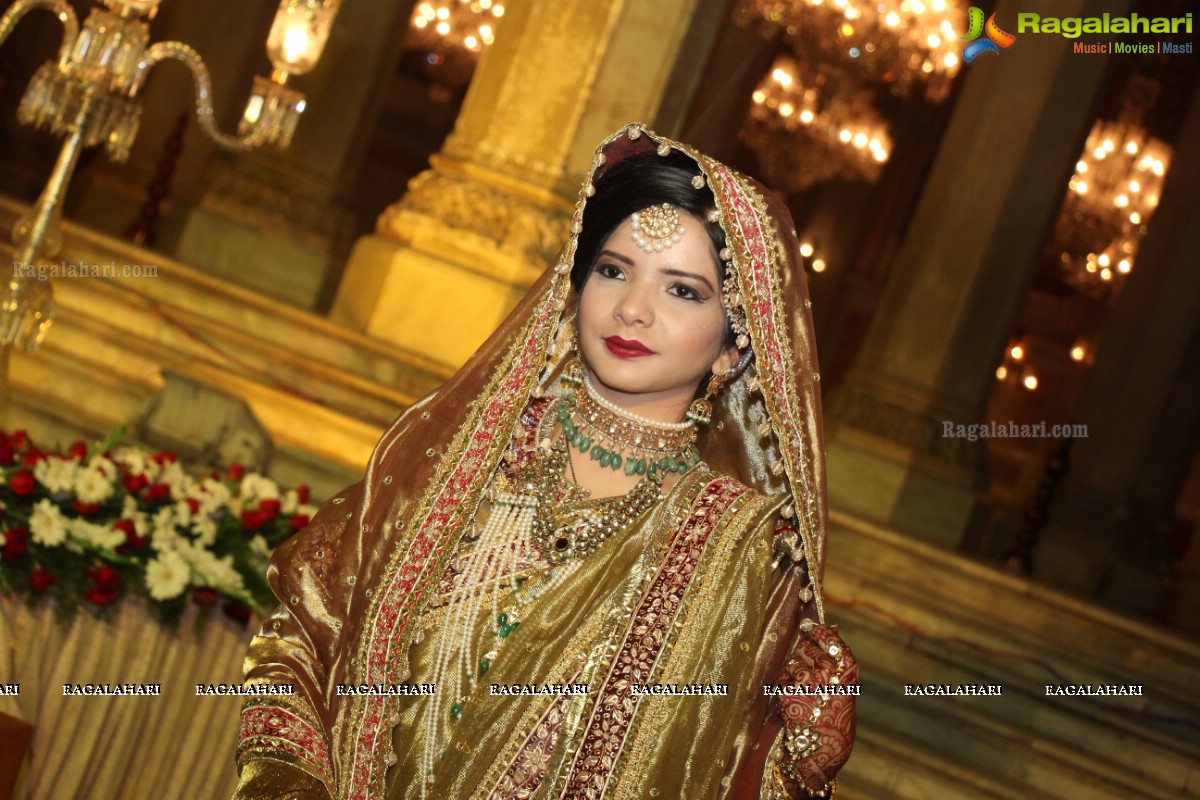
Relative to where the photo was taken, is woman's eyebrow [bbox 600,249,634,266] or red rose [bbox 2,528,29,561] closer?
woman's eyebrow [bbox 600,249,634,266]

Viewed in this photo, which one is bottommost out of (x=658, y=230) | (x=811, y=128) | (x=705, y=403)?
(x=705, y=403)

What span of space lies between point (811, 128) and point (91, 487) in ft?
33.9

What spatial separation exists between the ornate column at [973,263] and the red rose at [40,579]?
5425 mm

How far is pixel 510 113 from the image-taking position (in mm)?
7199

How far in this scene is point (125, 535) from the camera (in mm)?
3834

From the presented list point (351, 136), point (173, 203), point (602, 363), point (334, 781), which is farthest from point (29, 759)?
point (173, 203)

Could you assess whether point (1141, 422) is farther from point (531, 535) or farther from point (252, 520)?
point (531, 535)

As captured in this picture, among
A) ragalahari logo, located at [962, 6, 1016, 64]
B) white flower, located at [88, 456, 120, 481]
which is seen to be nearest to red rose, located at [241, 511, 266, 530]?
white flower, located at [88, 456, 120, 481]

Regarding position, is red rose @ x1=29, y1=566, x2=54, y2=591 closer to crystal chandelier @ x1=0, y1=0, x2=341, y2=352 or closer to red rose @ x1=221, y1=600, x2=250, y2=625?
red rose @ x1=221, y1=600, x2=250, y2=625

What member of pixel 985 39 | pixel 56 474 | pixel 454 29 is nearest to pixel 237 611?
pixel 56 474

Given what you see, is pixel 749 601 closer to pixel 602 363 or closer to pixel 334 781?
pixel 602 363

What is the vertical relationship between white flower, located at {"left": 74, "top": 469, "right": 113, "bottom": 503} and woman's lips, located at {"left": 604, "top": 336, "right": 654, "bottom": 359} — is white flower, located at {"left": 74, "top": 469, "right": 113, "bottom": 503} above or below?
below

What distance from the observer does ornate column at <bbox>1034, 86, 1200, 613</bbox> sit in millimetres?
10648

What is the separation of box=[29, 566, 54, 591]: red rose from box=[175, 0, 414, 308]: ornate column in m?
5.43
